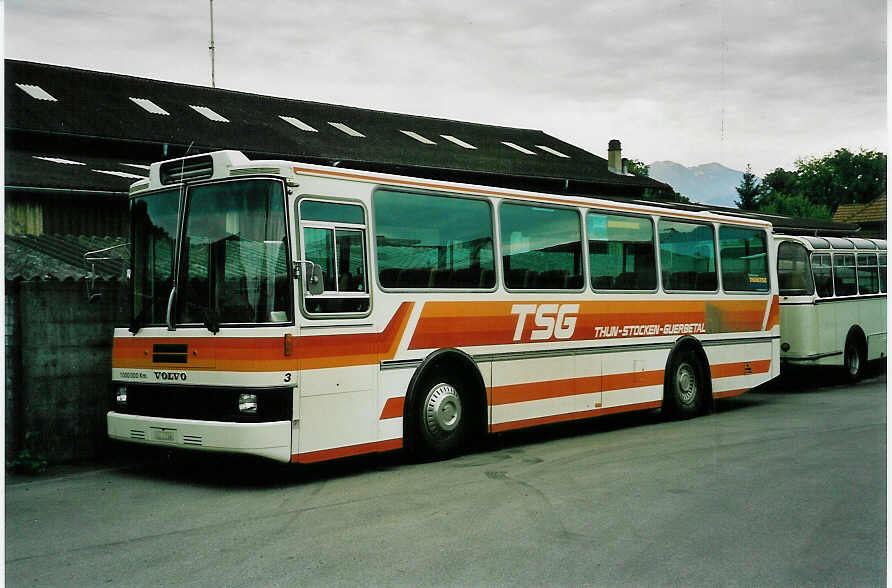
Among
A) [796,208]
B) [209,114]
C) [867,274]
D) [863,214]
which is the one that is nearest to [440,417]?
[867,274]

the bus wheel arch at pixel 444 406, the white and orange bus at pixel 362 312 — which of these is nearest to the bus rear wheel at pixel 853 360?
the white and orange bus at pixel 362 312

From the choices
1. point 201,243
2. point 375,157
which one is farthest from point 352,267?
point 375,157

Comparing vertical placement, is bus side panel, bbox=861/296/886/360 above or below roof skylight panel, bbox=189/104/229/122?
below

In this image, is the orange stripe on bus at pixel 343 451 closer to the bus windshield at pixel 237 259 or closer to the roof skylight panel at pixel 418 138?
the bus windshield at pixel 237 259

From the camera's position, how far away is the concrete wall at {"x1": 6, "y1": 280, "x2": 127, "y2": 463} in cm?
1005

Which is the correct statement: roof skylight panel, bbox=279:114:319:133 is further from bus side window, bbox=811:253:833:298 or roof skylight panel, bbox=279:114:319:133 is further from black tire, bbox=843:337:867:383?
black tire, bbox=843:337:867:383

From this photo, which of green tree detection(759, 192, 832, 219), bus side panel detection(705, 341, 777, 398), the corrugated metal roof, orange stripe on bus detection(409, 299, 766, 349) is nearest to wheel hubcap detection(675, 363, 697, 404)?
bus side panel detection(705, 341, 777, 398)

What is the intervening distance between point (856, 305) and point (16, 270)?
1643cm

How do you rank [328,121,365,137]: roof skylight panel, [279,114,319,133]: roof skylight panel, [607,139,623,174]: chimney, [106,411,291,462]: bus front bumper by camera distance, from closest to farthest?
[106,411,291,462]: bus front bumper < [279,114,319,133]: roof skylight panel < [328,121,365,137]: roof skylight panel < [607,139,623,174]: chimney

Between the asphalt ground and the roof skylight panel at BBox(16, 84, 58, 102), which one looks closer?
the asphalt ground

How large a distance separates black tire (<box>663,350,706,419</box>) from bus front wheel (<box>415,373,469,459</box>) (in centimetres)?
426

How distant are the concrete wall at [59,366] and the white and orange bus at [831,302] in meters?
12.6

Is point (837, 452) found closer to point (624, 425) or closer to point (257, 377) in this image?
point (624, 425)

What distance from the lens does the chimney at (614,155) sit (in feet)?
147
